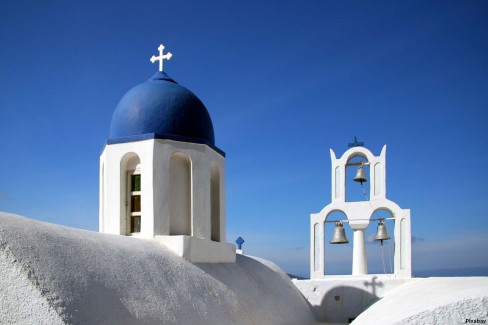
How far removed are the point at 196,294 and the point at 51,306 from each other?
9.93 ft

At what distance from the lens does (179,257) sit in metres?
8.32

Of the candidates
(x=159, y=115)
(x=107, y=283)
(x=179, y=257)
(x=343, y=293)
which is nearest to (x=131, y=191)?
(x=159, y=115)

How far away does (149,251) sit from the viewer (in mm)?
7684

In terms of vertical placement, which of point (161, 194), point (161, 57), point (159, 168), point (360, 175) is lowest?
point (161, 194)

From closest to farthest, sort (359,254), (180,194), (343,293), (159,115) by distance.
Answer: (159,115) < (180,194) < (343,293) < (359,254)

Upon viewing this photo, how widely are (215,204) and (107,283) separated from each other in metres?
4.79

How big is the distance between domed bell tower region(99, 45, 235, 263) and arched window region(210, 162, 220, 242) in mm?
656

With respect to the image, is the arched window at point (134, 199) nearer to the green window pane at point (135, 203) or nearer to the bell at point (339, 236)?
the green window pane at point (135, 203)

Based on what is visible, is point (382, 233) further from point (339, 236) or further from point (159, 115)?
point (159, 115)

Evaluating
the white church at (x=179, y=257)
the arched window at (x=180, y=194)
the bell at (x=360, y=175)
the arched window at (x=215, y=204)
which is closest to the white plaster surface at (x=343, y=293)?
the white church at (x=179, y=257)

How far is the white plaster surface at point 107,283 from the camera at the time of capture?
4.98 meters

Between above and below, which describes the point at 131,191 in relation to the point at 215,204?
above

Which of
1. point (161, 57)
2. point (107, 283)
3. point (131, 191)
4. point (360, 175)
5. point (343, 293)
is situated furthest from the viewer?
point (360, 175)

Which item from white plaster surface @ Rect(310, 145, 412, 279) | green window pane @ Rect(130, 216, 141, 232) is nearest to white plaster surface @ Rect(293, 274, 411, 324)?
white plaster surface @ Rect(310, 145, 412, 279)
